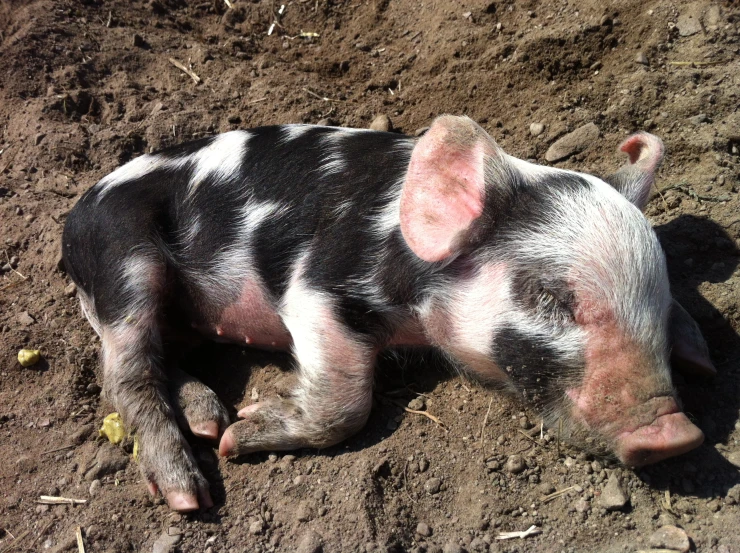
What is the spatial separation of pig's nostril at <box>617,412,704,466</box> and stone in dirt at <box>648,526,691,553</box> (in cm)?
27

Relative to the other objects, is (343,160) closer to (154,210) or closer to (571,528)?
(154,210)

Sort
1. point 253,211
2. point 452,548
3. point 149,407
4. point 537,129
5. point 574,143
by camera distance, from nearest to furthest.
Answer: point 452,548 → point 149,407 → point 253,211 → point 574,143 → point 537,129

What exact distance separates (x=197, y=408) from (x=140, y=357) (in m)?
0.38

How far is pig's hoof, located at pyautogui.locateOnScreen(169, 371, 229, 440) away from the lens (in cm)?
304

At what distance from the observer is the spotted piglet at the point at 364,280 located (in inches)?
96.5

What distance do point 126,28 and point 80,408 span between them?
3.18 m

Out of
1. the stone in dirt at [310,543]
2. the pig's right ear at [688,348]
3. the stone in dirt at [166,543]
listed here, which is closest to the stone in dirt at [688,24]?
the pig's right ear at [688,348]

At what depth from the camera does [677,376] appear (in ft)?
9.46

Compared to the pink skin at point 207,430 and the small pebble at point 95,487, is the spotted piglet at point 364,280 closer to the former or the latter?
the pink skin at point 207,430

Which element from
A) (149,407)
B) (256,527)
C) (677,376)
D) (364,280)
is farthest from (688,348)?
(149,407)

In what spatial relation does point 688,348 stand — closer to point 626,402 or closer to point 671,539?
point 626,402

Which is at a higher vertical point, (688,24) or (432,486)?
(688,24)

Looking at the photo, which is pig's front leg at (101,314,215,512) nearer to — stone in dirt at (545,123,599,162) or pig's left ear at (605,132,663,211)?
pig's left ear at (605,132,663,211)

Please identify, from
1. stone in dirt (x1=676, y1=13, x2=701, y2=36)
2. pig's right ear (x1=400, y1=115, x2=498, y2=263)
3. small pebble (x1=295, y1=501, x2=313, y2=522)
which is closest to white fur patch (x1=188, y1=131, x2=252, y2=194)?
pig's right ear (x1=400, y1=115, x2=498, y2=263)
